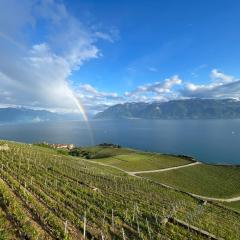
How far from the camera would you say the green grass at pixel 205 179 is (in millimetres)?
78062

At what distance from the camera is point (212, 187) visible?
82.6m

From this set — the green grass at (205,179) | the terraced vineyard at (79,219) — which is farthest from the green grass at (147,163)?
the terraced vineyard at (79,219)

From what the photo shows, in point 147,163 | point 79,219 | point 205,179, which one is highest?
point 79,219

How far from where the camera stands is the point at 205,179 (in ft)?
305

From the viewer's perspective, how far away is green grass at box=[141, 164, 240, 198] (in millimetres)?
78062

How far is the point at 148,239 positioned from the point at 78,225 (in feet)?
21.3

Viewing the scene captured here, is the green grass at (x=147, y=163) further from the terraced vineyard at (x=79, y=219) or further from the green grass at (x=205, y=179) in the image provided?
the terraced vineyard at (x=79, y=219)

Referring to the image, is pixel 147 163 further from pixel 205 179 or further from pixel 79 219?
pixel 79 219

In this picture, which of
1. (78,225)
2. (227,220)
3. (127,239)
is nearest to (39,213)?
(78,225)

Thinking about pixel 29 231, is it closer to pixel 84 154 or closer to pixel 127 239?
pixel 127 239

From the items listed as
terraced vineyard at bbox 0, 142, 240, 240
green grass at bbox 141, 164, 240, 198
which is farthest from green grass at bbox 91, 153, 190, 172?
terraced vineyard at bbox 0, 142, 240, 240

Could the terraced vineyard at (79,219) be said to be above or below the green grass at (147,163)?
above

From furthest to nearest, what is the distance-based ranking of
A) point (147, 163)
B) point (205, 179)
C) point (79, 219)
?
point (147, 163) < point (205, 179) < point (79, 219)

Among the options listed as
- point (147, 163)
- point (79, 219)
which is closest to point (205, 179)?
point (147, 163)
